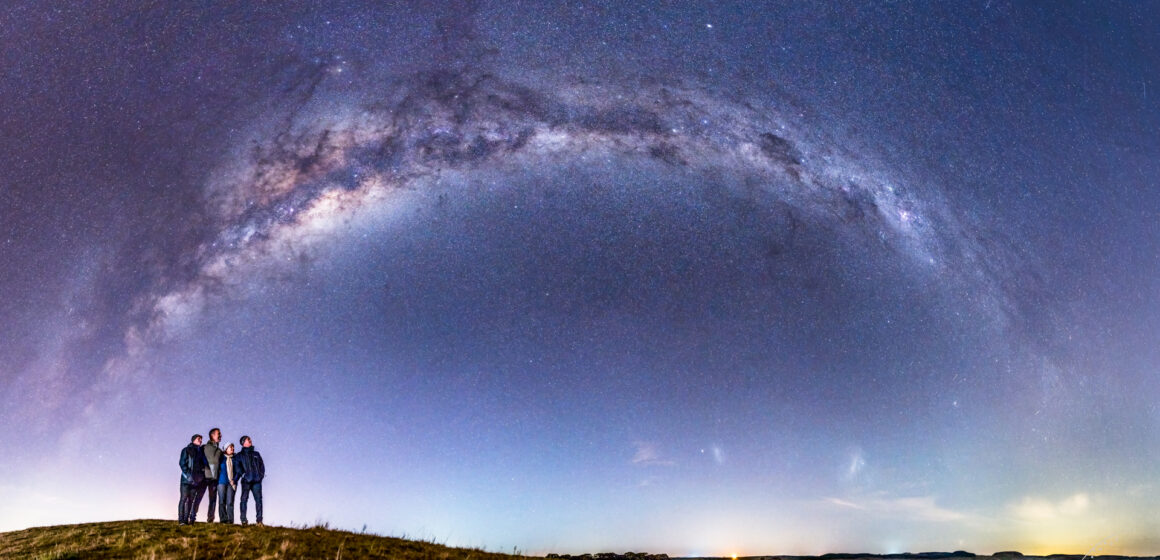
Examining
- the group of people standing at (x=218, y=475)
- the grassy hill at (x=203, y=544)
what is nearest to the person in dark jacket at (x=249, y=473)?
the group of people standing at (x=218, y=475)

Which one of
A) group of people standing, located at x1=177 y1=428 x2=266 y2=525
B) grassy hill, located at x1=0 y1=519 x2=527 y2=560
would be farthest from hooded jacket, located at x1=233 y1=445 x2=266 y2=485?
grassy hill, located at x1=0 y1=519 x2=527 y2=560

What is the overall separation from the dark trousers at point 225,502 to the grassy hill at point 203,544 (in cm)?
88

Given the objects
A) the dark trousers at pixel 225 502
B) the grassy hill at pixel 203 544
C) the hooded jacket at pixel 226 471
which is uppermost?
the hooded jacket at pixel 226 471

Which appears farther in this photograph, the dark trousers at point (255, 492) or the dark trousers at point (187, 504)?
the dark trousers at point (255, 492)

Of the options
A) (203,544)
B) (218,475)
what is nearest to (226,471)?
(218,475)

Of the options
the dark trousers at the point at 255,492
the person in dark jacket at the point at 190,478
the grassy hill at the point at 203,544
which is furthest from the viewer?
the dark trousers at the point at 255,492

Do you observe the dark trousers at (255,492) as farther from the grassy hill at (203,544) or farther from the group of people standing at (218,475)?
the grassy hill at (203,544)

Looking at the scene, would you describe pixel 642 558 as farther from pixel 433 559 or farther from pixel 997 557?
pixel 997 557

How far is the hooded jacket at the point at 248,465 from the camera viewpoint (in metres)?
18.7

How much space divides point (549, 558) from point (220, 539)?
9.22m

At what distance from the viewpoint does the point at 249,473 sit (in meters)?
18.7

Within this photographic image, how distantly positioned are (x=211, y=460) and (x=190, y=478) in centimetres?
58

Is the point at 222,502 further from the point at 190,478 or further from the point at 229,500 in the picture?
the point at 190,478

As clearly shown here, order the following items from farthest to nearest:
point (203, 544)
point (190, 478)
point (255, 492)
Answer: point (255, 492) < point (190, 478) < point (203, 544)
